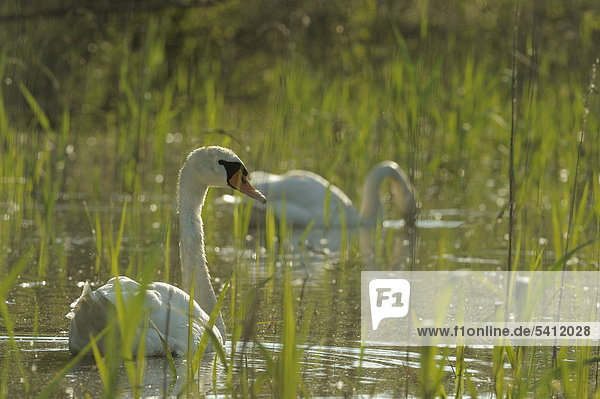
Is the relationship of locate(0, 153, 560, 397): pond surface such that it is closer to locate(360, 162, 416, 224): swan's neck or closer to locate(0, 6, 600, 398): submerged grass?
locate(0, 6, 600, 398): submerged grass

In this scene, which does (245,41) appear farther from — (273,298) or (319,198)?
(273,298)

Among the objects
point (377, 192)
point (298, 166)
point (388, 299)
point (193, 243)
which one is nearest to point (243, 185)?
point (193, 243)

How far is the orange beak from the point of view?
17.6ft

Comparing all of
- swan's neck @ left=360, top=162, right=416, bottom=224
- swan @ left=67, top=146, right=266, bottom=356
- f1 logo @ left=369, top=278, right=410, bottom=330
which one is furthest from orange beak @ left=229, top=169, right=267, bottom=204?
swan's neck @ left=360, top=162, right=416, bottom=224

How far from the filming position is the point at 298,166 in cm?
1041

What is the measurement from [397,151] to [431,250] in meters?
2.25

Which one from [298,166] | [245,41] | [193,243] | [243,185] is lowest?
[193,243]

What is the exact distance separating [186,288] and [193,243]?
0.73 feet

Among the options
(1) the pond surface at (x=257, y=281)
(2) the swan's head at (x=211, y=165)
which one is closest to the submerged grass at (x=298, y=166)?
(1) the pond surface at (x=257, y=281)

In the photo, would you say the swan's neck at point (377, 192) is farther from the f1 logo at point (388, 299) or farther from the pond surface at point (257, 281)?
the f1 logo at point (388, 299)

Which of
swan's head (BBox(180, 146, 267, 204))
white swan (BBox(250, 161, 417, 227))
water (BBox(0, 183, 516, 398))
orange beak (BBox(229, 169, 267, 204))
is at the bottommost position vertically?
water (BBox(0, 183, 516, 398))

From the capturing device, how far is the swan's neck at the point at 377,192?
28.4ft

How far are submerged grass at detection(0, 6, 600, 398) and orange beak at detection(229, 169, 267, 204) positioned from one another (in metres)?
0.10

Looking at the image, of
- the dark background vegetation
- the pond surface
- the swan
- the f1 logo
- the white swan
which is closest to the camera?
the pond surface
